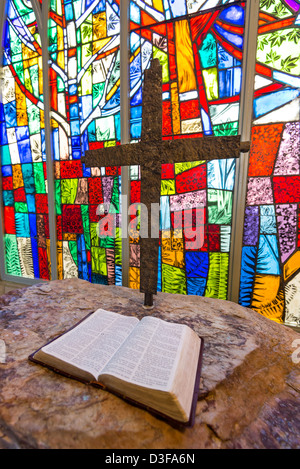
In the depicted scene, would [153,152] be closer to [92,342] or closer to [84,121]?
[92,342]

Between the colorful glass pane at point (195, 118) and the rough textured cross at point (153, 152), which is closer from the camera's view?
the rough textured cross at point (153, 152)

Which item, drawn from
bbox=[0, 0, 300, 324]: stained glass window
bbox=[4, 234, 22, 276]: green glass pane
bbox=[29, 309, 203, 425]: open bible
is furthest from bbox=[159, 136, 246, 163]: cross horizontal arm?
bbox=[4, 234, 22, 276]: green glass pane

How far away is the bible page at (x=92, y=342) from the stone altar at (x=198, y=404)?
7cm

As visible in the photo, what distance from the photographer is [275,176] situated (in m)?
1.99

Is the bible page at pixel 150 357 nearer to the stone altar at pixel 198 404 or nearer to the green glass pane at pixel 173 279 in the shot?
the stone altar at pixel 198 404

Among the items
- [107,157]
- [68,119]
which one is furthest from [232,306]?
[68,119]

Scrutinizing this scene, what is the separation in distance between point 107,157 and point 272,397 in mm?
1428

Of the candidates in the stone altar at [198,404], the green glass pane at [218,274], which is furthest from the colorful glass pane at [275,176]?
the stone altar at [198,404]

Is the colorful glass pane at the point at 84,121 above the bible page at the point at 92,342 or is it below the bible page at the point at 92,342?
above

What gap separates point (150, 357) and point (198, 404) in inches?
8.0

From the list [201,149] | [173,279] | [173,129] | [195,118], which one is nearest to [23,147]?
[173,129]

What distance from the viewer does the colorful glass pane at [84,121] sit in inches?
96.9

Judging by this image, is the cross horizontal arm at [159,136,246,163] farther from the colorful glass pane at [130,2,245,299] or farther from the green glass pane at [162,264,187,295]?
the green glass pane at [162,264,187,295]

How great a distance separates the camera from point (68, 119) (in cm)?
272
